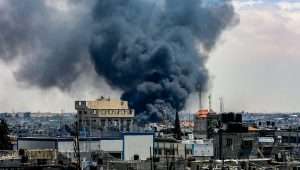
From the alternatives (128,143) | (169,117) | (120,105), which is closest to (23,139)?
(128,143)

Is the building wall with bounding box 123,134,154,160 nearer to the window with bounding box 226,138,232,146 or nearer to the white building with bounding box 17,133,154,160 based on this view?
the white building with bounding box 17,133,154,160

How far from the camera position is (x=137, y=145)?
58.0m

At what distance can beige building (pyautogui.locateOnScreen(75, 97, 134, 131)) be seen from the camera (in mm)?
92000

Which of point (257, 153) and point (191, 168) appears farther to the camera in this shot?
point (257, 153)

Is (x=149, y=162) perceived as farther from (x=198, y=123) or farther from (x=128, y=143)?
(x=198, y=123)

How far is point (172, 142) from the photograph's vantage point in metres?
62.2

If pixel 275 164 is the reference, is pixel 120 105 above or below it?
above

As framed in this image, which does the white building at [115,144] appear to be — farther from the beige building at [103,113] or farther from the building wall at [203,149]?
the beige building at [103,113]

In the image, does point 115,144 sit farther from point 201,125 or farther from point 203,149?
point 201,125

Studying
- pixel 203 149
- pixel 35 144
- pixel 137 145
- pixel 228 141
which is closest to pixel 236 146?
pixel 228 141

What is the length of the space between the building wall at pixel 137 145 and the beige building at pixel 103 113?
102 ft

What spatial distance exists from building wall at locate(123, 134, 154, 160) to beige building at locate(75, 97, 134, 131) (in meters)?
31.2

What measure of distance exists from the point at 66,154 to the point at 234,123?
12.1m

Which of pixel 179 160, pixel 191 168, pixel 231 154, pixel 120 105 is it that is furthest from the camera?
pixel 120 105
